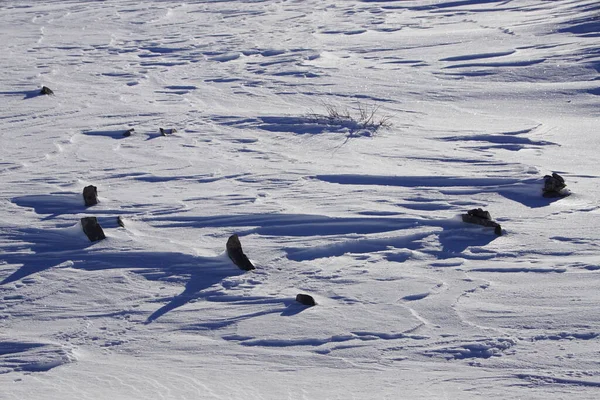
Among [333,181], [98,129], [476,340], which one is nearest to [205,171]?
[333,181]

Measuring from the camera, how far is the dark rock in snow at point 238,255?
3834mm

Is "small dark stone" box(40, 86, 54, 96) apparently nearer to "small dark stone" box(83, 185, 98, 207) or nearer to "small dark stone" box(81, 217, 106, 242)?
"small dark stone" box(83, 185, 98, 207)

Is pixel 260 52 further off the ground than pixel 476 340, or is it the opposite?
pixel 260 52

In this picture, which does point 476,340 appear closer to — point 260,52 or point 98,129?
point 98,129

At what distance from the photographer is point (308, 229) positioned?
4312 millimetres

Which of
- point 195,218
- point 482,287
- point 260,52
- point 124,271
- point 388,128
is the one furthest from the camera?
point 260,52

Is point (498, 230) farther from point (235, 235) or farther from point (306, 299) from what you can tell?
point (235, 235)

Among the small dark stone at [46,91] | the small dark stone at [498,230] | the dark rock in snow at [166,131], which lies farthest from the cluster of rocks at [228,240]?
the small dark stone at [46,91]

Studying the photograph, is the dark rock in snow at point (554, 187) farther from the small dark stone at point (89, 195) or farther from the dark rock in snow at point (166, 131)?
the dark rock in snow at point (166, 131)

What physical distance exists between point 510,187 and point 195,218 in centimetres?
191

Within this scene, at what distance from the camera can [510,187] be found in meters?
4.84

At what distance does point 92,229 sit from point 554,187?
260 cm

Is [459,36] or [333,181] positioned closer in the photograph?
[333,181]

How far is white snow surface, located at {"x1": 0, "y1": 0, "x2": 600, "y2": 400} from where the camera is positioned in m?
2.92
